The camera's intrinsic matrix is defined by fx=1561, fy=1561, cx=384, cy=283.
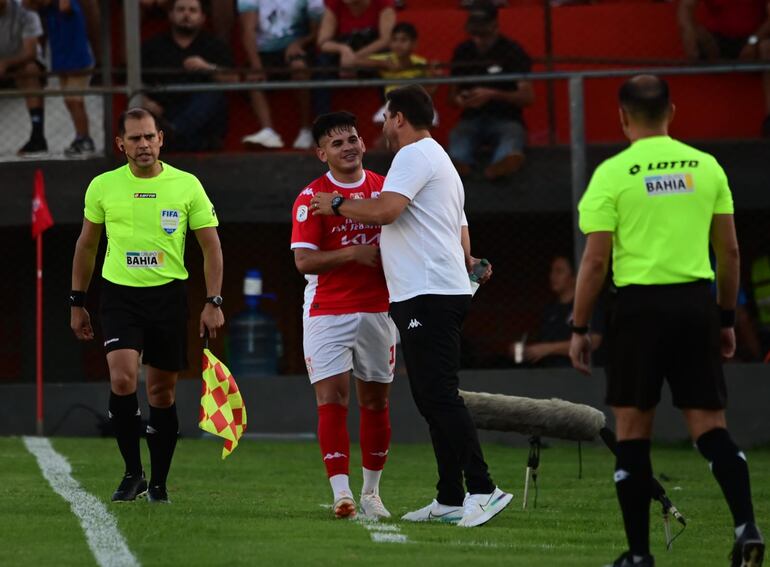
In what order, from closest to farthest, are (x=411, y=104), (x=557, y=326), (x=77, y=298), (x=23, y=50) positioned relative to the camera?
1. (x=411, y=104)
2. (x=77, y=298)
3. (x=557, y=326)
4. (x=23, y=50)

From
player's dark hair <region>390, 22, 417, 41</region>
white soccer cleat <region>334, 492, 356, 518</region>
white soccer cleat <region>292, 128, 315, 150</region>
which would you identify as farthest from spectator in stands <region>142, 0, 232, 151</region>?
white soccer cleat <region>334, 492, 356, 518</region>

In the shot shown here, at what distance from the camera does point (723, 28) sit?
1528 cm

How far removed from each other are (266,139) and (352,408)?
2763 mm

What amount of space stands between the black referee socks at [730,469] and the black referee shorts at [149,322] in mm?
3303

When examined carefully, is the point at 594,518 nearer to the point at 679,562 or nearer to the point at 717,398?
the point at 679,562

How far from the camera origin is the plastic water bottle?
16.0 m

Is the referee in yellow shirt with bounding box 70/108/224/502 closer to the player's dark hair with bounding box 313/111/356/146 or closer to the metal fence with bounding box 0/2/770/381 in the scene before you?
the player's dark hair with bounding box 313/111/356/146

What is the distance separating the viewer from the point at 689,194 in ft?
19.5

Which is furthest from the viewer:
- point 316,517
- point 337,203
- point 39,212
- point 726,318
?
point 39,212

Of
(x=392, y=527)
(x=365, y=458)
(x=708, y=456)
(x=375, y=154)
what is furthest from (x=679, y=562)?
(x=375, y=154)

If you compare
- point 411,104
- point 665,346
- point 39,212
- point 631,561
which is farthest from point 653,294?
point 39,212

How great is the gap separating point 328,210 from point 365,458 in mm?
1376

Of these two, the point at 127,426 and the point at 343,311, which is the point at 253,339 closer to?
the point at 127,426

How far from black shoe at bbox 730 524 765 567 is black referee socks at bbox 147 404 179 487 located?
3.54m
